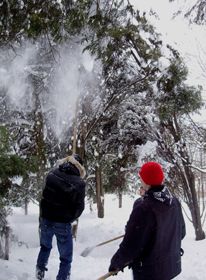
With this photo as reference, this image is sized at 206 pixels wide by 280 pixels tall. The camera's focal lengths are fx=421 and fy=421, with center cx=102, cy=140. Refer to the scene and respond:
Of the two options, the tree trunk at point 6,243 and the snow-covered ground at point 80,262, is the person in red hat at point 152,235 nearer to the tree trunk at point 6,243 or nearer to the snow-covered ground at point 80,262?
the snow-covered ground at point 80,262

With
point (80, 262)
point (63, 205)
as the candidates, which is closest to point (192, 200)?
point (80, 262)

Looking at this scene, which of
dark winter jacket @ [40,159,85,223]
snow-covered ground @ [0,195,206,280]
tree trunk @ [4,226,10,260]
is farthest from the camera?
tree trunk @ [4,226,10,260]

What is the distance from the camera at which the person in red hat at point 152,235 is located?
3.23 metres

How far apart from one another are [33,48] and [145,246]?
17.7 ft

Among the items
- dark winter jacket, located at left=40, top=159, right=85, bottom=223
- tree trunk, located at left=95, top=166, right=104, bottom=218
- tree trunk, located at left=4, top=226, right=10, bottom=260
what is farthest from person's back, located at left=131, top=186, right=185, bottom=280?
tree trunk, located at left=95, top=166, right=104, bottom=218

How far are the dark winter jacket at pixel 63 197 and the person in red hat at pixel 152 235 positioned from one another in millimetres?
1563

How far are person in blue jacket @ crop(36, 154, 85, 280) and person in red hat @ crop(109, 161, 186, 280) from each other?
157 cm

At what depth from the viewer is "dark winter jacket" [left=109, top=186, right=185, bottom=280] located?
322 centimetres

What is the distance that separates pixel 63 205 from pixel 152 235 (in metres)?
1.78

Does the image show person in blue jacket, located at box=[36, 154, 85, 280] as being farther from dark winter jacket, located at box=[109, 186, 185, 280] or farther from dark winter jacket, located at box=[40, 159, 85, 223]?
dark winter jacket, located at box=[109, 186, 185, 280]

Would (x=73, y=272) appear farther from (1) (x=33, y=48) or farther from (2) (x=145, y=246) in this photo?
(1) (x=33, y=48)

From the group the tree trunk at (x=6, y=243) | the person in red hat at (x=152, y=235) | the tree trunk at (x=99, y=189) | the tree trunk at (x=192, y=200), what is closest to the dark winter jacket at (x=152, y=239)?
the person in red hat at (x=152, y=235)

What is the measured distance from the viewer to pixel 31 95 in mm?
9062

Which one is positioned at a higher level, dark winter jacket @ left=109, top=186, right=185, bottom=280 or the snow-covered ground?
dark winter jacket @ left=109, top=186, right=185, bottom=280
